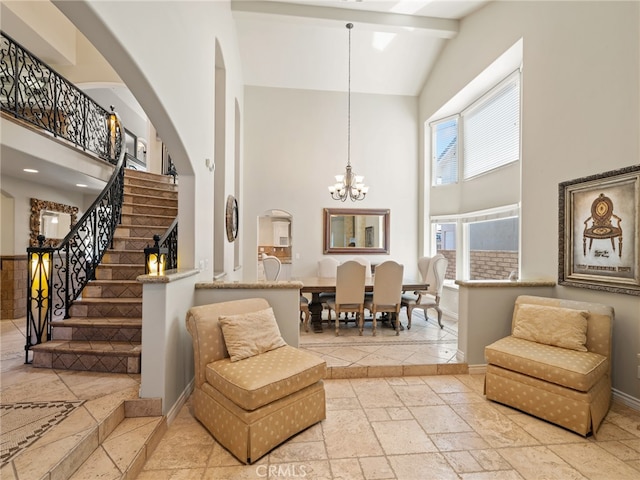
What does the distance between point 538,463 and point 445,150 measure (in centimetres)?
551

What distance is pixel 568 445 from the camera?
7.30ft

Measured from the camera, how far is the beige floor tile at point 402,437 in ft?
7.17

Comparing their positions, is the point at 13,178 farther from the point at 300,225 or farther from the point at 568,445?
the point at 568,445

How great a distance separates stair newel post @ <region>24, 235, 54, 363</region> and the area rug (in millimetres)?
1035

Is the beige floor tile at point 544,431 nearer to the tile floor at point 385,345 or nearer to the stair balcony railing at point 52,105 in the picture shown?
the tile floor at point 385,345

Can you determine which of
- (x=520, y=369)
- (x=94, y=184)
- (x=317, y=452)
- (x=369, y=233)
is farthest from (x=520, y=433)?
(x=94, y=184)

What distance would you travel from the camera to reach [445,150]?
6340mm

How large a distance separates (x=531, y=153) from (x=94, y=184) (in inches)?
261

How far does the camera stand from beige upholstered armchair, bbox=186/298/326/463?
2053mm

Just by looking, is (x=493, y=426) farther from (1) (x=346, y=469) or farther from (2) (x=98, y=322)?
(2) (x=98, y=322)

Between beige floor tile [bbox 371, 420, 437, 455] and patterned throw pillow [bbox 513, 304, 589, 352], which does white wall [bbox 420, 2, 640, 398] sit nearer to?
patterned throw pillow [bbox 513, 304, 589, 352]

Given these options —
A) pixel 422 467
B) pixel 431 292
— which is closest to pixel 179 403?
pixel 422 467

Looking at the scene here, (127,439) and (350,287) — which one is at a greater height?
(350,287)

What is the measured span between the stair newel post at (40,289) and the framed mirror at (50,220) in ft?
9.11
